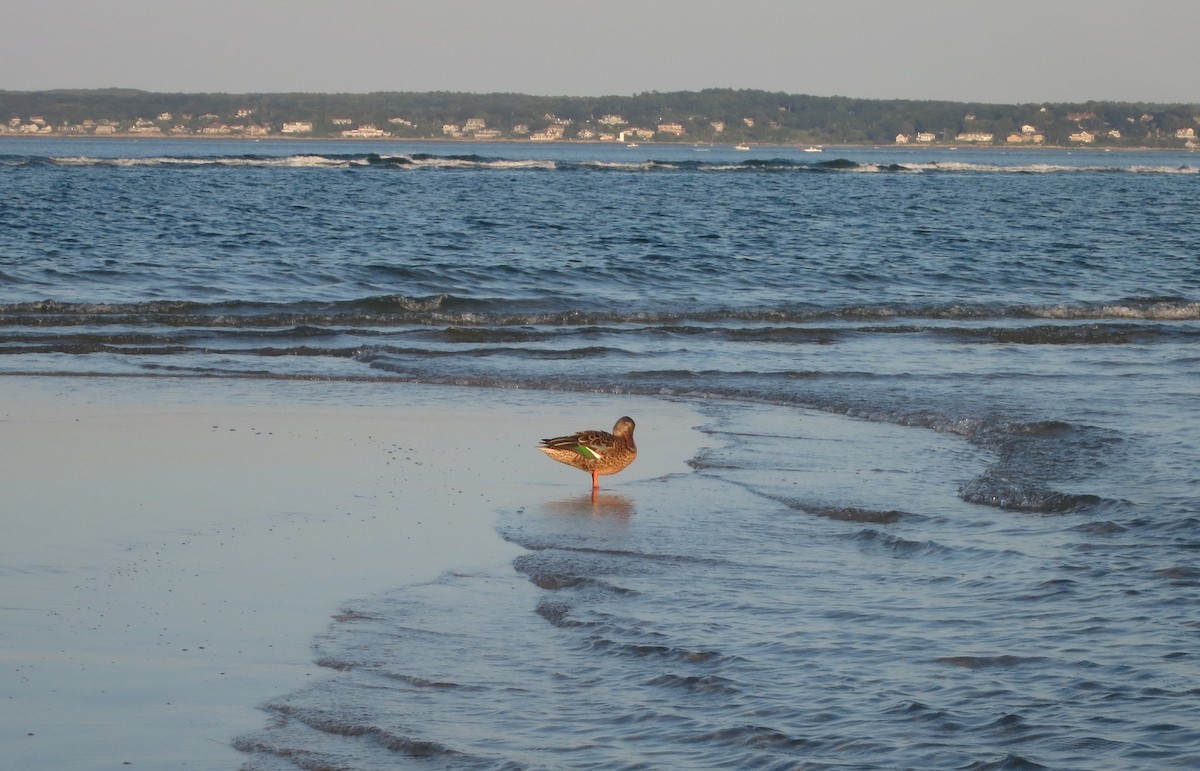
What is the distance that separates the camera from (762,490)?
9.49 m

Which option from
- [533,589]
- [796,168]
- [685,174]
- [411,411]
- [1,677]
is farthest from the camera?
[796,168]

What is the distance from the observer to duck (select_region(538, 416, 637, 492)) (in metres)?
9.43

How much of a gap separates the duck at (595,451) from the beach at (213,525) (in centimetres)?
26

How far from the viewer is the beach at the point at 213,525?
5.48 m

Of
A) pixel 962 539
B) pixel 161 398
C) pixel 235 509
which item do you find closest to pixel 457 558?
pixel 235 509

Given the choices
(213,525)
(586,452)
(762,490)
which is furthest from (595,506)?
(213,525)

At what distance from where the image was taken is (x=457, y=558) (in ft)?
25.4

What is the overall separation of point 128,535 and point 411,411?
494 centimetres

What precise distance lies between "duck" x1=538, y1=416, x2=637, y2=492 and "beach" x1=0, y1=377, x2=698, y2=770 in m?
0.26

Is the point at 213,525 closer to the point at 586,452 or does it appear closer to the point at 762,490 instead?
the point at 586,452

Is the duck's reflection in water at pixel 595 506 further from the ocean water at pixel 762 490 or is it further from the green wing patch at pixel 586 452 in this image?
the green wing patch at pixel 586 452

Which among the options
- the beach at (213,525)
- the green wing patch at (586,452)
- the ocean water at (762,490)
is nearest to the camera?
the ocean water at (762,490)

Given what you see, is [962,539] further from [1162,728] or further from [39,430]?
[39,430]

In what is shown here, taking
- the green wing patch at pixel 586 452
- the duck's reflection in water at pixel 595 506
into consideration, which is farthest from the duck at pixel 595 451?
the duck's reflection in water at pixel 595 506
